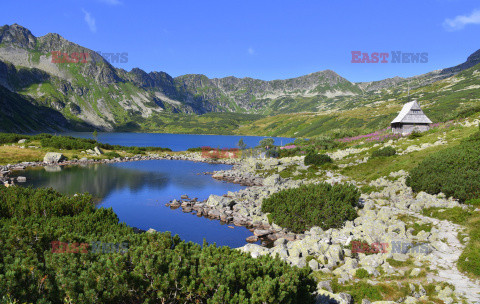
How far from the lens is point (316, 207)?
993 inches

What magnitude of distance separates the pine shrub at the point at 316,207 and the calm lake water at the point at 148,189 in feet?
14.3

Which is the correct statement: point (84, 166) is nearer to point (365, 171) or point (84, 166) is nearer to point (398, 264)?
point (365, 171)

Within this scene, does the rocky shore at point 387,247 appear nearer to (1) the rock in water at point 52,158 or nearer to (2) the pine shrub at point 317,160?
(2) the pine shrub at point 317,160

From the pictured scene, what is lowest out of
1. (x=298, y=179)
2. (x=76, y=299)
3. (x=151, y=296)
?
(x=298, y=179)

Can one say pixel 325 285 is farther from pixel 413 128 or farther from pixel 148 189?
pixel 413 128

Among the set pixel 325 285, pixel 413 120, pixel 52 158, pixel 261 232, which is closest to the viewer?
pixel 325 285

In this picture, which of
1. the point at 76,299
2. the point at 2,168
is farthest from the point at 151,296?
the point at 2,168

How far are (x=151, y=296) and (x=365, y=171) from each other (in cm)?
3680

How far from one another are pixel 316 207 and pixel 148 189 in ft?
108

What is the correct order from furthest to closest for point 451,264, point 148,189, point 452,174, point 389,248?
point 148,189, point 452,174, point 389,248, point 451,264

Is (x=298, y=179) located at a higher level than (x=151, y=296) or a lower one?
lower

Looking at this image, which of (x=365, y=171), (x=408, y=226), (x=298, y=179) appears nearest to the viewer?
(x=408, y=226)

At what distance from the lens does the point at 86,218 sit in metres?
17.3

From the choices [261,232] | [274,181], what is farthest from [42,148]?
[261,232]
